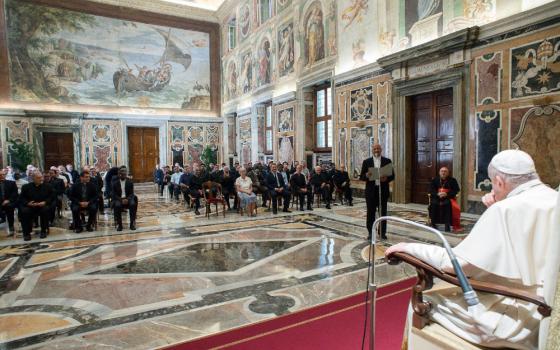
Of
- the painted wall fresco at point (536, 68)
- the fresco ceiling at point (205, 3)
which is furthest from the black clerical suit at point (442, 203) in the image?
the fresco ceiling at point (205, 3)

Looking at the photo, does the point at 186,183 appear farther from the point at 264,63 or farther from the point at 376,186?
the point at 264,63

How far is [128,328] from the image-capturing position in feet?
9.65

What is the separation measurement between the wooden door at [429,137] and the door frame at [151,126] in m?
14.6

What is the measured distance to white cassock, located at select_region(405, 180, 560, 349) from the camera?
1592 mm

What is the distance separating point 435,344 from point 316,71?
11.8 meters

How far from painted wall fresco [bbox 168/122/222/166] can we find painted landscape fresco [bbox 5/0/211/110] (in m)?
1.23

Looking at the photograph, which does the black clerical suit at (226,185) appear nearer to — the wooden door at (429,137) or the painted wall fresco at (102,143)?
the wooden door at (429,137)

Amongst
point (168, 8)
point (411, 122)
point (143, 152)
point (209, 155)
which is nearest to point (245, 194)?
point (411, 122)

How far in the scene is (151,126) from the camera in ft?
63.3

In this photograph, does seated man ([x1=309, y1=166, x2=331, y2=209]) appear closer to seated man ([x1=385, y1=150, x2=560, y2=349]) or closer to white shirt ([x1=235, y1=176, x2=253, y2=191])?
white shirt ([x1=235, y1=176, x2=253, y2=191])

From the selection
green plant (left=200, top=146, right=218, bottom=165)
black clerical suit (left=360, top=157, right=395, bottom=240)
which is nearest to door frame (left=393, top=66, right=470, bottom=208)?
black clerical suit (left=360, top=157, right=395, bottom=240)

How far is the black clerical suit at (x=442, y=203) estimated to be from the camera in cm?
632

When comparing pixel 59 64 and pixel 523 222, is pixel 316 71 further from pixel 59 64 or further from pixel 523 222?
pixel 59 64

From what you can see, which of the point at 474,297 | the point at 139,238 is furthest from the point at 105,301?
the point at 474,297
